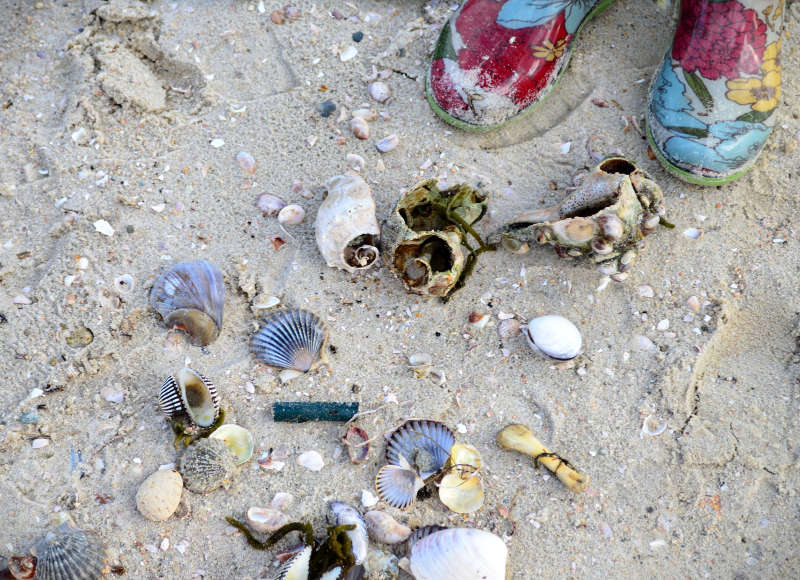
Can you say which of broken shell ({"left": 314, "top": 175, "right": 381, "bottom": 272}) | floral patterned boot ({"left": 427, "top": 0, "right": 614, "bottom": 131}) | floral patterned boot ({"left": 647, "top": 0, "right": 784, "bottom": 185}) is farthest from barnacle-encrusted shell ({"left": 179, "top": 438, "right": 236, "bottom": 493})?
floral patterned boot ({"left": 647, "top": 0, "right": 784, "bottom": 185})

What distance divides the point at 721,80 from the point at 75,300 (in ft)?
7.69

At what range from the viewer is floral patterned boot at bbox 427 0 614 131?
235 centimetres

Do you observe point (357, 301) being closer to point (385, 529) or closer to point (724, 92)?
point (385, 529)

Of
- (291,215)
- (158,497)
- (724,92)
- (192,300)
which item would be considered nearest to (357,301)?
(291,215)

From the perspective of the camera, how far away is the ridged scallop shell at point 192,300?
2.05 metres

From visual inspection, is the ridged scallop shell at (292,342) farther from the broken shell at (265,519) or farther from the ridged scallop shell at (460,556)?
the ridged scallop shell at (460,556)

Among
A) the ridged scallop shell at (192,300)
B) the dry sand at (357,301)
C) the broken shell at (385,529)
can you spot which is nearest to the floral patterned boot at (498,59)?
the dry sand at (357,301)

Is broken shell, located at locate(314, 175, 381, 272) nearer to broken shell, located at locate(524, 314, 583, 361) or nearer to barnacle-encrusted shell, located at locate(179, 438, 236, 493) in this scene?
broken shell, located at locate(524, 314, 583, 361)

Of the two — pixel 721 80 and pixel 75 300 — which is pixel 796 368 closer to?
pixel 721 80

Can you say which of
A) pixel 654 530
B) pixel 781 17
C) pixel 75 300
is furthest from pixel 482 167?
pixel 75 300

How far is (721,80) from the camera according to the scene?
2246 mm

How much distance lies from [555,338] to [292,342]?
2.74 feet

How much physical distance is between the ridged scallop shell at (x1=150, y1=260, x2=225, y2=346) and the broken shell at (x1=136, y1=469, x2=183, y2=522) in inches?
17.8

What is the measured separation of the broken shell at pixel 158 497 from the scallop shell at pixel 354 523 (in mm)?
444
